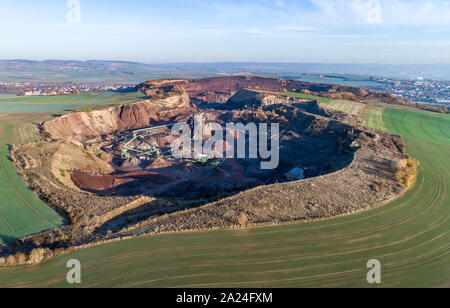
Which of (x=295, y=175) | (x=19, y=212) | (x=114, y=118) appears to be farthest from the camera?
(x=114, y=118)

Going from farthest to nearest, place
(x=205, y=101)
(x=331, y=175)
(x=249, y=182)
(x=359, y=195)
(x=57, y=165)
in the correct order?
(x=205, y=101), (x=249, y=182), (x=57, y=165), (x=331, y=175), (x=359, y=195)

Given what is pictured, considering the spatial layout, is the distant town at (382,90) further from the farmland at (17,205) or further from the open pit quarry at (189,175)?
the farmland at (17,205)

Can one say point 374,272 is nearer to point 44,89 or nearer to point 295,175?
point 295,175

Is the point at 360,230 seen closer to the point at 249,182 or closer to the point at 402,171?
the point at 402,171

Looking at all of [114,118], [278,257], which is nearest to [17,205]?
[278,257]

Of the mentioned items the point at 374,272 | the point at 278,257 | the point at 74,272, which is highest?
the point at 278,257

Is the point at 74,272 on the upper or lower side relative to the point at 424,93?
lower

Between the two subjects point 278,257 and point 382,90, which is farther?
point 382,90

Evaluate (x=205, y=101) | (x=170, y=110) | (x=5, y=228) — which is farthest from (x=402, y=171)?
(x=205, y=101)
